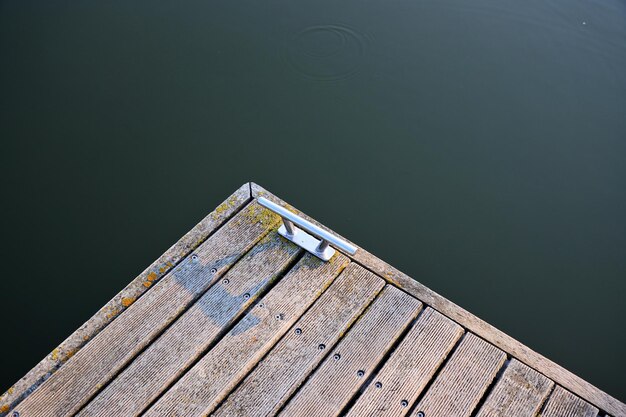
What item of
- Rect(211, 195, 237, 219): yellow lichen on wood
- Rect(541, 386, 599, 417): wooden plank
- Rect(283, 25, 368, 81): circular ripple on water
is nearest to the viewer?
Rect(541, 386, 599, 417): wooden plank

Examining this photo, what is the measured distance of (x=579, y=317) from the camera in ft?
11.5

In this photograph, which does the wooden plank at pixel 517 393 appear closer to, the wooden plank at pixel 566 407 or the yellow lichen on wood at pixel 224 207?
the wooden plank at pixel 566 407

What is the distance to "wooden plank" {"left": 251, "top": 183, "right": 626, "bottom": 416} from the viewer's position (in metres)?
2.34

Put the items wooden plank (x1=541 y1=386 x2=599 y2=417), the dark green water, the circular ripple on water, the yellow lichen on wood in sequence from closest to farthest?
wooden plank (x1=541 y1=386 x2=599 y2=417) → the yellow lichen on wood → the dark green water → the circular ripple on water

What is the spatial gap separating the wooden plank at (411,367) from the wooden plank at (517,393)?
253 mm

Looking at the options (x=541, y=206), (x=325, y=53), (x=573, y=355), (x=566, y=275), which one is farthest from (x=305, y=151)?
(x=573, y=355)

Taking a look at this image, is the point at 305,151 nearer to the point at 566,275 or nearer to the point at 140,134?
the point at 140,134

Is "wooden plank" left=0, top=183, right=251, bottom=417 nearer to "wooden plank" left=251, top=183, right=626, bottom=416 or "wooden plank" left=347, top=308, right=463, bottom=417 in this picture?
"wooden plank" left=251, top=183, right=626, bottom=416

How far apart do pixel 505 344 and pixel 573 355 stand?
123cm

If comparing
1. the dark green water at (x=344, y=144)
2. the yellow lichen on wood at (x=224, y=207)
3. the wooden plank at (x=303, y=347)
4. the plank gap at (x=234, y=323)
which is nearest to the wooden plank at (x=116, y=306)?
the yellow lichen on wood at (x=224, y=207)

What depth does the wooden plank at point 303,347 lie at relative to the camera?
2.35 m

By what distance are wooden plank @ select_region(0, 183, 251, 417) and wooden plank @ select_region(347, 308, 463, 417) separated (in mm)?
1093

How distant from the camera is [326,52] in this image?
4645mm

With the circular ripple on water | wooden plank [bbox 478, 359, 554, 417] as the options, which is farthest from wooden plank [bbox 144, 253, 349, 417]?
the circular ripple on water
